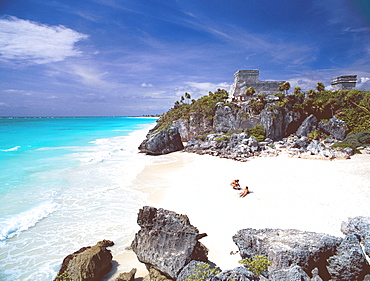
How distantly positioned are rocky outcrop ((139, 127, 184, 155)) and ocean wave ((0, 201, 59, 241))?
1455 centimetres

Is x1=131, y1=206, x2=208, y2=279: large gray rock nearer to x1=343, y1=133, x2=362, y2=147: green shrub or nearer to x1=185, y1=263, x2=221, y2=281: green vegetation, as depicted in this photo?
x1=185, y1=263, x2=221, y2=281: green vegetation

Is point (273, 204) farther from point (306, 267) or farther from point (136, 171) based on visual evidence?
point (136, 171)

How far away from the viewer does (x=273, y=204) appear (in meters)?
9.66

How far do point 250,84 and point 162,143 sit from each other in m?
19.6

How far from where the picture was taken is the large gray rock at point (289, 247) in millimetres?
4684

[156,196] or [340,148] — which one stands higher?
[340,148]

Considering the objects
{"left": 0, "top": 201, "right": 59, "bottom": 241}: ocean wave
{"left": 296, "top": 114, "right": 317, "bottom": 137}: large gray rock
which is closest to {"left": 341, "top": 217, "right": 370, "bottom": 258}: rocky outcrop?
{"left": 0, "top": 201, "right": 59, "bottom": 241}: ocean wave

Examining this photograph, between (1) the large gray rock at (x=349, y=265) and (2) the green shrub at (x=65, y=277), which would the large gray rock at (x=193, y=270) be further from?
(2) the green shrub at (x=65, y=277)

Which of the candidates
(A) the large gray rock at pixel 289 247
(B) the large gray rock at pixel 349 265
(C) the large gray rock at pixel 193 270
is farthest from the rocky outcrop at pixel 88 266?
(B) the large gray rock at pixel 349 265

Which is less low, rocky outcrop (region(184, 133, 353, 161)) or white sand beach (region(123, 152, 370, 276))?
rocky outcrop (region(184, 133, 353, 161))

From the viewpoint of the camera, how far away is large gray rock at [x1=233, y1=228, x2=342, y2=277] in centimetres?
468

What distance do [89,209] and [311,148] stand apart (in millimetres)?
19624

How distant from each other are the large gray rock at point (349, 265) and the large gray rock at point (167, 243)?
3074mm

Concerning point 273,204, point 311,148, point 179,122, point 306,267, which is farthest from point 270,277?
point 179,122
